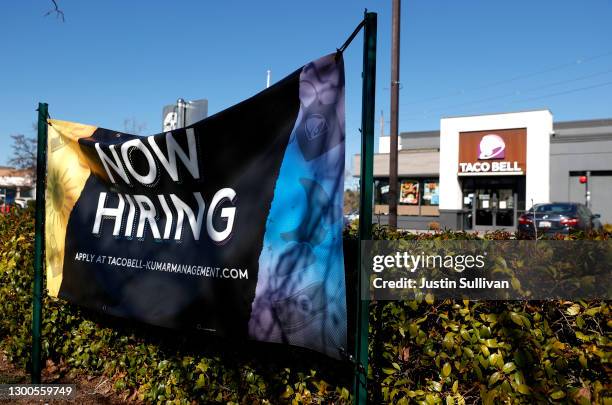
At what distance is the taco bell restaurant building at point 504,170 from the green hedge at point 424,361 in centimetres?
2569

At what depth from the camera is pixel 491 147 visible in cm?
2914

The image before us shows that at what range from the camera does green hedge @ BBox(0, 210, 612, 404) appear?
2.20 metres

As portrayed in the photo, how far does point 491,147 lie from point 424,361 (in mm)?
29034

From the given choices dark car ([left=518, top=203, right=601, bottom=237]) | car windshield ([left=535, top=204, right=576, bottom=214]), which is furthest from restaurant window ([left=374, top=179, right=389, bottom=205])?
dark car ([left=518, top=203, right=601, bottom=237])

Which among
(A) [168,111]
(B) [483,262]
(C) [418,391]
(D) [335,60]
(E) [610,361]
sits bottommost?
(C) [418,391]

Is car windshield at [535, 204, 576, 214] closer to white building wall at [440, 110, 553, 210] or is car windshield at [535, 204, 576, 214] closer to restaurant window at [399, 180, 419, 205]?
white building wall at [440, 110, 553, 210]

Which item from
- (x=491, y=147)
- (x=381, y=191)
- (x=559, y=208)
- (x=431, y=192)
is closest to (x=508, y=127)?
(x=491, y=147)

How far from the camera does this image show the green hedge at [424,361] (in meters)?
2.20

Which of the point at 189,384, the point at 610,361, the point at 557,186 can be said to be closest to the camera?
the point at 610,361

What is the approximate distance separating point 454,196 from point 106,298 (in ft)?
95.5

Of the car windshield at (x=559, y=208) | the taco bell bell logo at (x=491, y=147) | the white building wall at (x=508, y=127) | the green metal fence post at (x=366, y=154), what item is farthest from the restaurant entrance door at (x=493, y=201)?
the green metal fence post at (x=366, y=154)

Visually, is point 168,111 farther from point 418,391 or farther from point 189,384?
point 418,391

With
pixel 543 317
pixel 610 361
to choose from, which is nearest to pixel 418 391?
pixel 543 317

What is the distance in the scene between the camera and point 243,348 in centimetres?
314
